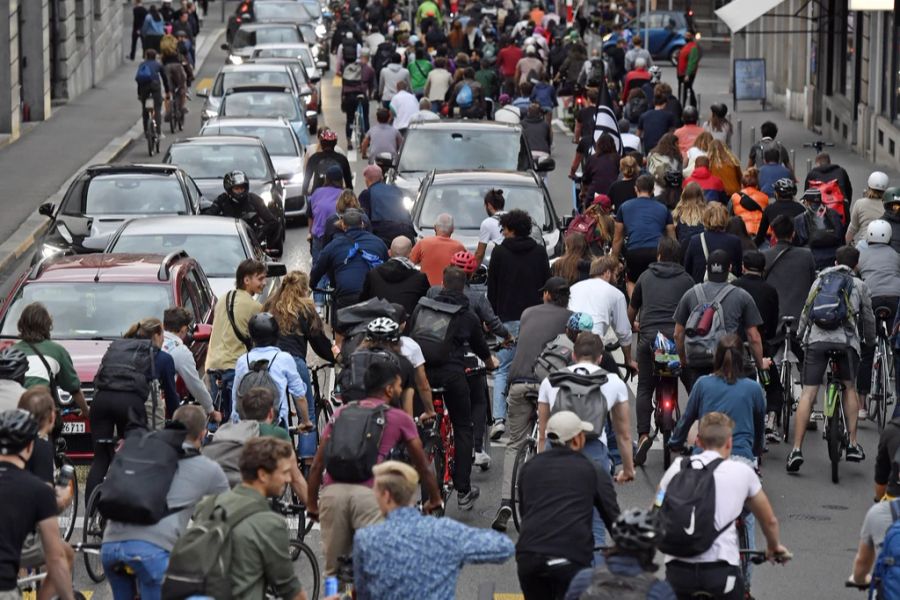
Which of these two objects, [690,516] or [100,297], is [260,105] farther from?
[690,516]

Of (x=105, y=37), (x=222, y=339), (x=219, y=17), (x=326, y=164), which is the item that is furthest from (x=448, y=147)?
(x=219, y=17)

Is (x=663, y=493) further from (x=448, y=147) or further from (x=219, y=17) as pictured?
(x=219, y=17)

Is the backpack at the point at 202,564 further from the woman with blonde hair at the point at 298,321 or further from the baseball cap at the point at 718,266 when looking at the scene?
the baseball cap at the point at 718,266

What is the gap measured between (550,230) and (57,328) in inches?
260

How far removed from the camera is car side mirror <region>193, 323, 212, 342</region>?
570 inches

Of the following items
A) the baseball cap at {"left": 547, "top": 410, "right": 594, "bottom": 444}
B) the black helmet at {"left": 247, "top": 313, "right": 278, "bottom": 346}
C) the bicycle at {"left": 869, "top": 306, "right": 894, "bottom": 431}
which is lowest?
the bicycle at {"left": 869, "top": 306, "right": 894, "bottom": 431}

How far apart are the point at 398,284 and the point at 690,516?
560 cm

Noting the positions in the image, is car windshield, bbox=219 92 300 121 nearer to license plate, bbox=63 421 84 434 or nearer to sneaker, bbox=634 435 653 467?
sneaker, bbox=634 435 653 467

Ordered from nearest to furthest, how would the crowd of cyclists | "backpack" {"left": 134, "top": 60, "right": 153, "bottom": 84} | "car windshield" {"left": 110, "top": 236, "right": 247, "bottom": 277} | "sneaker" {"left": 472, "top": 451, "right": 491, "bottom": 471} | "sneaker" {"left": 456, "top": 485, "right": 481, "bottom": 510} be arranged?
the crowd of cyclists → "sneaker" {"left": 456, "top": 485, "right": 481, "bottom": 510} → "sneaker" {"left": 472, "top": 451, "right": 491, "bottom": 471} → "car windshield" {"left": 110, "top": 236, "right": 247, "bottom": 277} → "backpack" {"left": 134, "top": 60, "right": 153, "bottom": 84}

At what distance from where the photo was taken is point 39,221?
27.3 metres

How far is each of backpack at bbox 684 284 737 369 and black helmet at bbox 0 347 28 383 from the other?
4886 millimetres

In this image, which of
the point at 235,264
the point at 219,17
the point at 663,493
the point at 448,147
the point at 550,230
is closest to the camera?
the point at 663,493

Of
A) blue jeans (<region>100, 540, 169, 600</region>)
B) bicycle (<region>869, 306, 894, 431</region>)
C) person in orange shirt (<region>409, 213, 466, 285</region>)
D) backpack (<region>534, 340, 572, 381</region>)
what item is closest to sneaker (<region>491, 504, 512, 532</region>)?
backpack (<region>534, 340, 572, 381</region>)

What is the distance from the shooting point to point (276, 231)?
2155 cm
